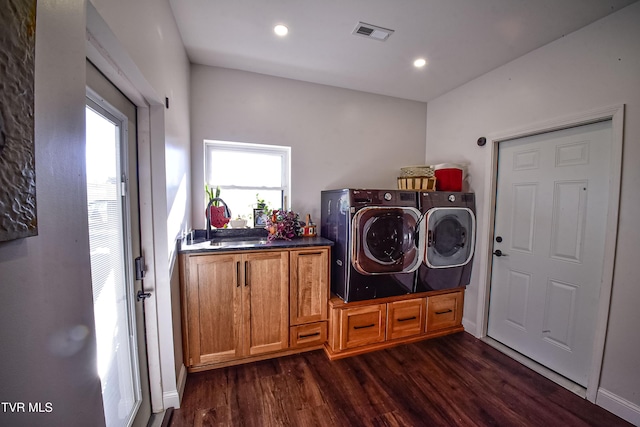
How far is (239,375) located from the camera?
194 cm

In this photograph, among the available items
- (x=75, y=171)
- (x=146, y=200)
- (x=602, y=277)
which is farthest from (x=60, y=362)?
(x=602, y=277)

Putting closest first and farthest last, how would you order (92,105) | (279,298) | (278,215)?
(92,105) → (279,298) → (278,215)

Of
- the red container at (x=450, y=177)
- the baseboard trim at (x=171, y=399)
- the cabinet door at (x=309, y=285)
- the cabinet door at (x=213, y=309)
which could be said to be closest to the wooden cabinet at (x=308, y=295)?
the cabinet door at (x=309, y=285)

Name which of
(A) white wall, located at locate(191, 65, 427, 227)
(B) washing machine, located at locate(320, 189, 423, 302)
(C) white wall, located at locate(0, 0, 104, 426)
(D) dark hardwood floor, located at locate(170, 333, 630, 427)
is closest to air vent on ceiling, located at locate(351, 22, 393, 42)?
(A) white wall, located at locate(191, 65, 427, 227)

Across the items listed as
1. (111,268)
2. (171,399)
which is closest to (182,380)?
(171,399)

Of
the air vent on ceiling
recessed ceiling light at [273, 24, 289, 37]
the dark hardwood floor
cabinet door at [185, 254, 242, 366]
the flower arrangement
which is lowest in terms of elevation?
the dark hardwood floor

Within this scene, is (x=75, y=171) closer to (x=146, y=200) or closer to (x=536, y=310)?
(x=146, y=200)

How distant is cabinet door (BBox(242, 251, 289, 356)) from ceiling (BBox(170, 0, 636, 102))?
1.76m

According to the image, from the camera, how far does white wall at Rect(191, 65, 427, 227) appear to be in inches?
95.1

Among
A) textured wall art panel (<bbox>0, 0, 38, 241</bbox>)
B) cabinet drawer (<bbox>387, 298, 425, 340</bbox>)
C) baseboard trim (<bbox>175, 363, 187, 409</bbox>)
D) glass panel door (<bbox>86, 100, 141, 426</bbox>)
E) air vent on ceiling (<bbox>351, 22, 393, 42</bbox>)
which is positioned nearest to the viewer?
textured wall art panel (<bbox>0, 0, 38, 241</bbox>)

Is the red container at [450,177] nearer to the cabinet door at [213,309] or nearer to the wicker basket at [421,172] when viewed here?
the wicker basket at [421,172]

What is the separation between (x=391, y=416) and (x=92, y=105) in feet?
7.69

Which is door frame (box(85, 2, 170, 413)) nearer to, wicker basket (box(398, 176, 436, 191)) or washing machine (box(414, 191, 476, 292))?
washing machine (box(414, 191, 476, 292))

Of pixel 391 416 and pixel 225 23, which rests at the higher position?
pixel 225 23
